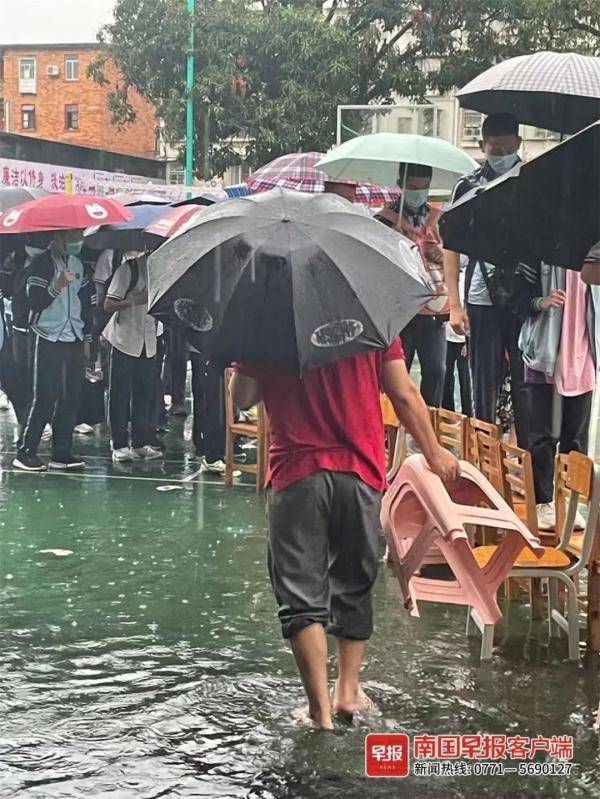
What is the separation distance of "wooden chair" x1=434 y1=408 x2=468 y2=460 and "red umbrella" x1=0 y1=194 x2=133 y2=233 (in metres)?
2.99

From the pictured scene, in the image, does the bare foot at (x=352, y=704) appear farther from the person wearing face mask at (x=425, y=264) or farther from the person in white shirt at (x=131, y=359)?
the person in white shirt at (x=131, y=359)

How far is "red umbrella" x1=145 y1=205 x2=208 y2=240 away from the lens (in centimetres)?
715

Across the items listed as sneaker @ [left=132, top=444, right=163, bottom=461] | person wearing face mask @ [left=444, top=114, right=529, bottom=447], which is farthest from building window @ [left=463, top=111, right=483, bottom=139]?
sneaker @ [left=132, top=444, right=163, bottom=461]

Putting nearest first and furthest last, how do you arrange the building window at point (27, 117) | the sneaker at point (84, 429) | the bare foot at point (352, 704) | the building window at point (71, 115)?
the bare foot at point (352, 704) → the building window at point (27, 117) → the building window at point (71, 115) → the sneaker at point (84, 429)

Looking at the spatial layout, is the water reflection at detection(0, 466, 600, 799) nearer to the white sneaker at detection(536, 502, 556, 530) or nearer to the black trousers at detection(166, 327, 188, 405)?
the white sneaker at detection(536, 502, 556, 530)

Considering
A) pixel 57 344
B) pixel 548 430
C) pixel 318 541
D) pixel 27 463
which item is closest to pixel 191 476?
pixel 27 463

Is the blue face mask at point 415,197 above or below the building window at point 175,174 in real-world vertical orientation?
below

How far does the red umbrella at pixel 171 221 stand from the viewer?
7148 millimetres

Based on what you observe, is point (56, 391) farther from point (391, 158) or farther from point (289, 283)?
point (289, 283)

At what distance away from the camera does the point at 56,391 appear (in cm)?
771

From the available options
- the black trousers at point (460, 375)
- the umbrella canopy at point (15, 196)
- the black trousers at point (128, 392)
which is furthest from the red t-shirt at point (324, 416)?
the umbrella canopy at point (15, 196)

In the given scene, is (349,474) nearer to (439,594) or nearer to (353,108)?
(439,594)

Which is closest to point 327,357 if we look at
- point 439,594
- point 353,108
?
point 439,594

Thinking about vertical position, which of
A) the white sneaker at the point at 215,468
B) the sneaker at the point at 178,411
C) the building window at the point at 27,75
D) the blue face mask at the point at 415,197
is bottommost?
the sneaker at the point at 178,411
